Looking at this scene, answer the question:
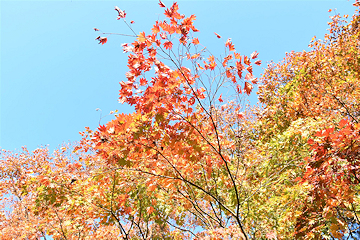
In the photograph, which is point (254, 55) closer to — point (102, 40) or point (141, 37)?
point (141, 37)

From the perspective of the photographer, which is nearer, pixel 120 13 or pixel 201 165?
pixel 120 13

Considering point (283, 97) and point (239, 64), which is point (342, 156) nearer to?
point (239, 64)

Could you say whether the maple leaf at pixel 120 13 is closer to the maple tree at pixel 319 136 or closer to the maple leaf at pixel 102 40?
the maple leaf at pixel 102 40

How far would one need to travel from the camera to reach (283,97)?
29.8 feet

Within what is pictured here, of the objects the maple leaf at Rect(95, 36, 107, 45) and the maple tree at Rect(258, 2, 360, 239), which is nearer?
the maple tree at Rect(258, 2, 360, 239)

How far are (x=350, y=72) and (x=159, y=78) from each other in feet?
30.7

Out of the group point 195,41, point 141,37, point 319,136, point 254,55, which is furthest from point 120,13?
point 319,136

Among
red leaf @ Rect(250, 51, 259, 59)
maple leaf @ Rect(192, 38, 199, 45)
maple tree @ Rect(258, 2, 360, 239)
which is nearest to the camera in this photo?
maple tree @ Rect(258, 2, 360, 239)

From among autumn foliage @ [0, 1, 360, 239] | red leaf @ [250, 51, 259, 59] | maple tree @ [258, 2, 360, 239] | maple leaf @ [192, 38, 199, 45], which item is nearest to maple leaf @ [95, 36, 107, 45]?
autumn foliage @ [0, 1, 360, 239]

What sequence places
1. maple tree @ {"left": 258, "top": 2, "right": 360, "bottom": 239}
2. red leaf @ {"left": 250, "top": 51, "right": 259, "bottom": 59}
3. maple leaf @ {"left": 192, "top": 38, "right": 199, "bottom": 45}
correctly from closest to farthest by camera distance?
maple tree @ {"left": 258, "top": 2, "right": 360, "bottom": 239} → red leaf @ {"left": 250, "top": 51, "right": 259, "bottom": 59} → maple leaf @ {"left": 192, "top": 38, "right": 199, "bottom": 45}

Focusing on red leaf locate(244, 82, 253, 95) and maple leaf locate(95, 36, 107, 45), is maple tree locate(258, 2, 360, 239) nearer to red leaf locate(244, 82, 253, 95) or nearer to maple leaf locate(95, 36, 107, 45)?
red leaf locate(244, 82, 253, 95)

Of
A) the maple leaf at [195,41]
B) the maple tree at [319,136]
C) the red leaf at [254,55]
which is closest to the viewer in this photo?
the maple tree at [319,136]

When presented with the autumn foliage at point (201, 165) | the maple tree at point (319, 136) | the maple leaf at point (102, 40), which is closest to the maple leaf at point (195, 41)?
the autumn foliage at point (201, 165)

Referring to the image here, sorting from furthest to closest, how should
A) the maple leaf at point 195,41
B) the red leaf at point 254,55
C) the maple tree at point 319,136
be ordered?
1. the maple leaf at point 195,41
2. the red leaf at point 254,55
3. the maple tree at point 319,136
